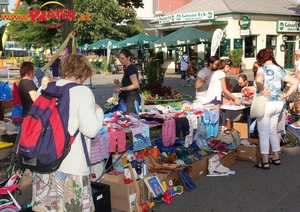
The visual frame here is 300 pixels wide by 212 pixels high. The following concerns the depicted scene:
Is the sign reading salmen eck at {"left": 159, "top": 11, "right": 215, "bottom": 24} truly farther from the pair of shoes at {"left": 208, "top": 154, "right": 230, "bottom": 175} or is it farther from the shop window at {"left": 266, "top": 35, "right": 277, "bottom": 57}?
the pair of shoes at {"left": 208, "top": 154, "right": 230, "bottom": 175}

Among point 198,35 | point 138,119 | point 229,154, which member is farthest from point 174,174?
point 198,35

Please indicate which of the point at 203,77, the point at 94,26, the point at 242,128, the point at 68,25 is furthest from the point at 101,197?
the point at 94,26

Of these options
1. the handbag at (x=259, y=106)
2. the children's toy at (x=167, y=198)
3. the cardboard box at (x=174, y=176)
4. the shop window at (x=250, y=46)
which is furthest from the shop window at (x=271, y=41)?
the children's toy at (x=167, y=198)

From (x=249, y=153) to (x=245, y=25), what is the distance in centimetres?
1879

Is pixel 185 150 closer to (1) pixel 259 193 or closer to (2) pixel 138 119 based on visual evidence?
(2) pixel 138 119

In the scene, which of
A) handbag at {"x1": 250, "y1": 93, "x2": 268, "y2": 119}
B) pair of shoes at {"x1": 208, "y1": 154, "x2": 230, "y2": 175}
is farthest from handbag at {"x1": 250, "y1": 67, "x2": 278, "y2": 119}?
pair of shoes at {"x1": 208, "y1": 154, "x2": 230, "y2": 175}

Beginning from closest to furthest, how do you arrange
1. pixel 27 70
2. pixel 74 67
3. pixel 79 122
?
1. pixel 79 122
2. pixel 74 67
3. pixel 27 70

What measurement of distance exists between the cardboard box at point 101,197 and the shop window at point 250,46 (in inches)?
914

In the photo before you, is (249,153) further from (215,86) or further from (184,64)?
(184,64)

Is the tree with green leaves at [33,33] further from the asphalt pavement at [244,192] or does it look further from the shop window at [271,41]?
the asphalt pavement at [244,192]

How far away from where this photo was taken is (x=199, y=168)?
553 cm

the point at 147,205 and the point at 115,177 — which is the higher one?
the point at 115,177

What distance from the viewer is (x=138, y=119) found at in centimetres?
541

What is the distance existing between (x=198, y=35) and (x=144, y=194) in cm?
1449
